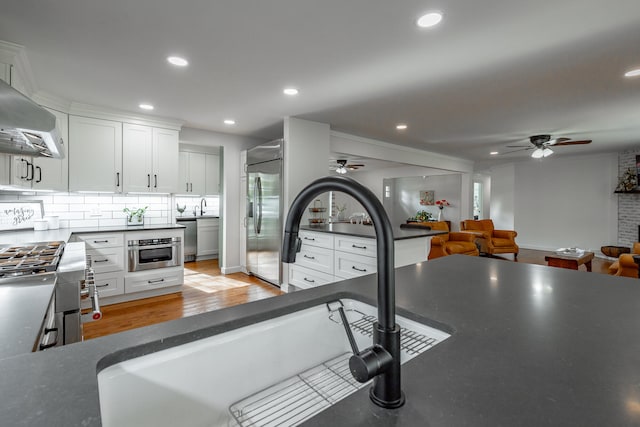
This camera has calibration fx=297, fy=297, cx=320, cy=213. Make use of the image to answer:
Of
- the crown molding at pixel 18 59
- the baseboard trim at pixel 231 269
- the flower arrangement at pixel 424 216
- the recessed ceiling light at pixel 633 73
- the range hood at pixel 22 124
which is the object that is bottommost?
the baseboard trim at pixel 231 269

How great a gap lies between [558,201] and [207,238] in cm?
829

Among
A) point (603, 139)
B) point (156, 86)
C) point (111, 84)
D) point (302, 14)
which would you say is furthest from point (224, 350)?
point (603, 139)

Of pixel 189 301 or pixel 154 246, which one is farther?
pixel 154 246

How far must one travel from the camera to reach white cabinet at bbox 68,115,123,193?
341 cm

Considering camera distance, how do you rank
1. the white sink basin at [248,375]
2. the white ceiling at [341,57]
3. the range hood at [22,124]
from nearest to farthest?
the white sink basin at [248,375], the range hood at [22,124], the white ceiling at [341,57]

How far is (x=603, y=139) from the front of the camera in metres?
5.09

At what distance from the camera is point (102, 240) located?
10.9 feet

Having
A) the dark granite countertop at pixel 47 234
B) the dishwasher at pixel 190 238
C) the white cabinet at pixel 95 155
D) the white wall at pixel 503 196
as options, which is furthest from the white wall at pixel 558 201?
the white cabinet at pixel 95 155

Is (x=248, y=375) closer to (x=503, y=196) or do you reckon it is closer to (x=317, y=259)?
(x=317, y=259)

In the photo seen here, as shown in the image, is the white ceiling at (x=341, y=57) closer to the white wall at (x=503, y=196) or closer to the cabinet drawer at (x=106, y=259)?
the cabinet drawer at (x=106, y=259)

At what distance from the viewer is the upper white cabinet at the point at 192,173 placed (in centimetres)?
569

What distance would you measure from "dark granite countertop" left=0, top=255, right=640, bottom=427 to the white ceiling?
5.30 feet

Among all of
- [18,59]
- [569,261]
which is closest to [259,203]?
[18,59]

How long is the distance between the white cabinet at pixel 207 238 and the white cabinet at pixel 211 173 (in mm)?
602
